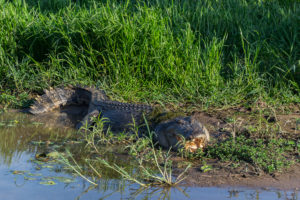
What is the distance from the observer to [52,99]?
6152mm

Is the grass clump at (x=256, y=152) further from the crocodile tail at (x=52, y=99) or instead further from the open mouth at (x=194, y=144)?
the crocodile tail at (x=52, y=99)

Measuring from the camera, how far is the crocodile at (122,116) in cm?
437

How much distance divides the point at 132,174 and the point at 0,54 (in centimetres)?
364

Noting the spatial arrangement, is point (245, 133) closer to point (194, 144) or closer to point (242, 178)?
point (194, 144)

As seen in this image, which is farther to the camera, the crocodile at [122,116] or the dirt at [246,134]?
the crocodile at [122,116]

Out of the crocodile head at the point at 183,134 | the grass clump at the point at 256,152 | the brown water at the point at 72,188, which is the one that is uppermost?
the crocodile head at the point at 183,134

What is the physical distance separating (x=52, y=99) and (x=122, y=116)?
1300mm

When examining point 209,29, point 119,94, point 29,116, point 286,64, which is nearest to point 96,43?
point 119,94

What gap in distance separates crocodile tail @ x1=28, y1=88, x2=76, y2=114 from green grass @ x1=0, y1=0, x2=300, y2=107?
164mm

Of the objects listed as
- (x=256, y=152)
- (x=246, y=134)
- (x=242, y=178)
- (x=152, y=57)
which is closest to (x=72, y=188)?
(x=242, y=178)

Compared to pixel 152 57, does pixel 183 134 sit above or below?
below

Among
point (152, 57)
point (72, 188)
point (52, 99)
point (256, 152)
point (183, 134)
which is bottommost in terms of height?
point (72, 188)

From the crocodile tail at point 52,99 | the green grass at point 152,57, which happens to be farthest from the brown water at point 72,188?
the green grass at point 152,57

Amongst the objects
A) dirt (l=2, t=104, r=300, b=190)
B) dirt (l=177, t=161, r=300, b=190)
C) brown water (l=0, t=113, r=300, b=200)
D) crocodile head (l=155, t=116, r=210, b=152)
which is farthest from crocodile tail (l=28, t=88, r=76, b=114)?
dirt (l=177, t=161, r=300, b=190)
